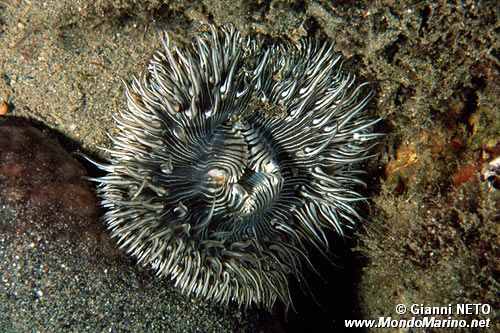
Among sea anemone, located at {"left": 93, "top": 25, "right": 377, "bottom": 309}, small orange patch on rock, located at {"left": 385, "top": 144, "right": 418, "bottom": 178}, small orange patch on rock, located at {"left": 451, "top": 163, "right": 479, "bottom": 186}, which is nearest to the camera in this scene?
sea anemone, located at {"left": 93, "top": 25, "right": 377, "bottom": 309}

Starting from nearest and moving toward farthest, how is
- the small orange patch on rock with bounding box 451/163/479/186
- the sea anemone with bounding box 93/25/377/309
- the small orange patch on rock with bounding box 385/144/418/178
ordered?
1. the sea anemone with bounding box 93/25/377/309
2. the small orange patch on rock with bounding box 451/163/479/186
3. the small orange patch on rock with bounding box 385/144/418/178

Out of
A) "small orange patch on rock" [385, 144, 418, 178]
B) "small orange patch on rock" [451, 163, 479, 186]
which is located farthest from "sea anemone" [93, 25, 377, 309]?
"small orange patch on rock" [451, 163, 479, 186]

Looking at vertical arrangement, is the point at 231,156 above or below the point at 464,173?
below

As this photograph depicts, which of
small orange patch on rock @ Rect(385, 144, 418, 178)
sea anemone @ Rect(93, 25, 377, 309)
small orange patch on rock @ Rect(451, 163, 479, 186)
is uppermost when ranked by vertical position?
small orange patch on rock @ Rect(385, 144, 418, 178)

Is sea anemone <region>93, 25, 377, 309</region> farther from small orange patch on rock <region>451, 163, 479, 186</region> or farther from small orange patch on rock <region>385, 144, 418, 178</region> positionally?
small orange patch on rock <region>451, 163, 479, 186</region>

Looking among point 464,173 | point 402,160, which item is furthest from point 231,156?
point 464,173

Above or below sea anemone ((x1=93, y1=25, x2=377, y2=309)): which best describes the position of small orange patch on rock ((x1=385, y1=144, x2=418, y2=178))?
above

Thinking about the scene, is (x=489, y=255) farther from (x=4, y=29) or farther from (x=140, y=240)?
(x=4, y=29)

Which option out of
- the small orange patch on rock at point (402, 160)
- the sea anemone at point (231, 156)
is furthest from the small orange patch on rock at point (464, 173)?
the sea anemone at point (231, 156)

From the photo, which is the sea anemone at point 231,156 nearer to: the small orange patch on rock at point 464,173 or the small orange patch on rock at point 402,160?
the small orange patch on rock at point 402,160

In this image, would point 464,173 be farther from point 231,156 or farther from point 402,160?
point 231,156
